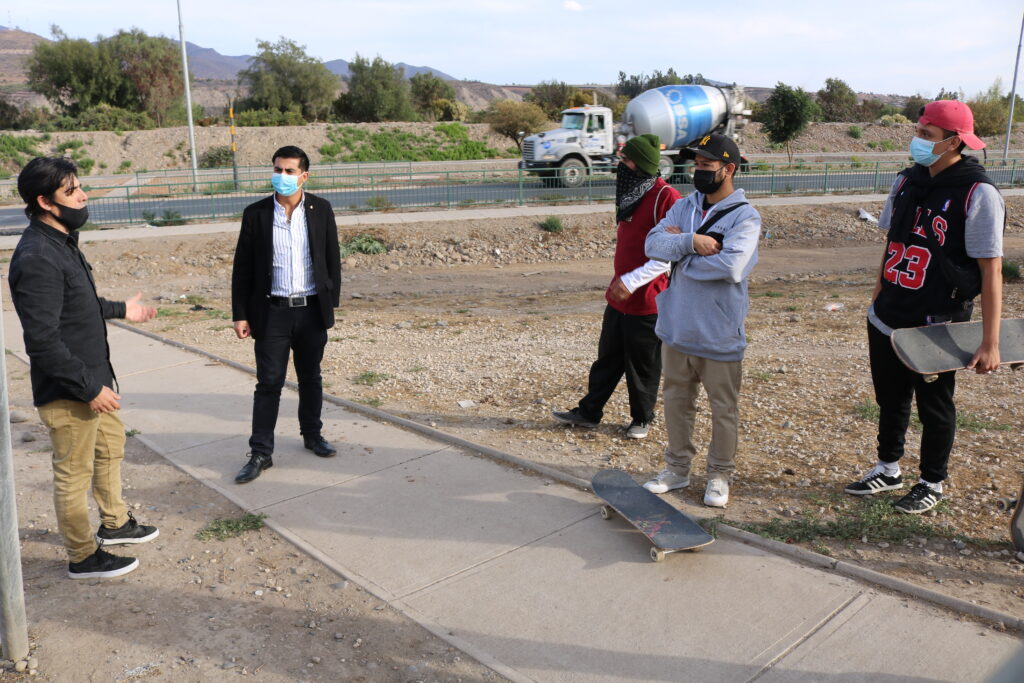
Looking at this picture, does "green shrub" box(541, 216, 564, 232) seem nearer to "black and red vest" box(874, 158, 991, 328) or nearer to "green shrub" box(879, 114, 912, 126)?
"black and red vest" box(874, 158, 991, 328)

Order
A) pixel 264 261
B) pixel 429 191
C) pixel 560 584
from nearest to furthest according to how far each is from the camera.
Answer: pixel 560 584 < pixel 264 261 < pixel 429 191

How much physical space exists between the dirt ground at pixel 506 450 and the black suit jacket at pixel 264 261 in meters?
1.12

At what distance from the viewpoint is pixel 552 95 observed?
2256 inches

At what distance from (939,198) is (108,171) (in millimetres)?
42137

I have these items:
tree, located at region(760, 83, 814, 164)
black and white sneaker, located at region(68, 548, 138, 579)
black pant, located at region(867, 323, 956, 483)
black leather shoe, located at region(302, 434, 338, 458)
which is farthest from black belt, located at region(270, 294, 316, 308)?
tree, located at region(760, 83, 814, 164)

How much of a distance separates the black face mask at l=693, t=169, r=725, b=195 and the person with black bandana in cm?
65

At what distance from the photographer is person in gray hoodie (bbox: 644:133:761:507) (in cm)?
418

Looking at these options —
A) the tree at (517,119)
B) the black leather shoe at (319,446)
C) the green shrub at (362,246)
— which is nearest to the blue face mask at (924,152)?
the black leather shoe at (319,446)

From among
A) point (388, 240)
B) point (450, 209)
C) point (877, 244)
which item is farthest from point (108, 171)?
point (877, 244)

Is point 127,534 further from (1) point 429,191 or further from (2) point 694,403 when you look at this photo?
(1) point 429,191

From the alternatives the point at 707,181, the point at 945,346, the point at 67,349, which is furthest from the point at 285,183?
the point at 945,346

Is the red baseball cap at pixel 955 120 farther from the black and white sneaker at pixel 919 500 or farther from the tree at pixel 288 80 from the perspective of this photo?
the tree at pixel 288 80

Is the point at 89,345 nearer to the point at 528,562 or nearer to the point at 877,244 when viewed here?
the point at 528,562

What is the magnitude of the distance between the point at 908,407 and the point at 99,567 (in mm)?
4142
